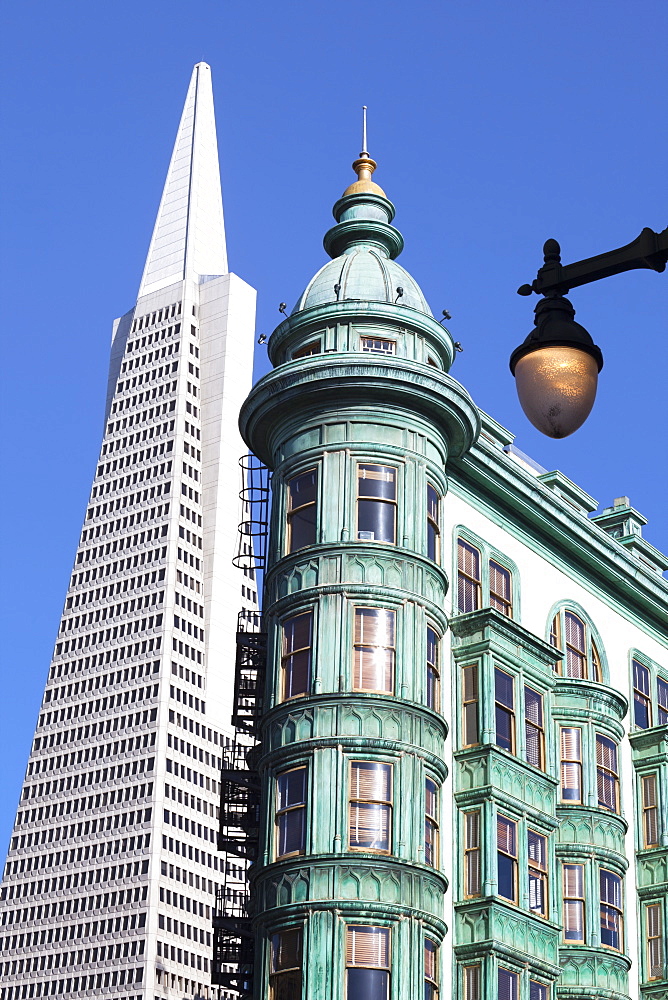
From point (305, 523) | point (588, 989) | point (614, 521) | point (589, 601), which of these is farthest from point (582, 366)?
point (614, 521)

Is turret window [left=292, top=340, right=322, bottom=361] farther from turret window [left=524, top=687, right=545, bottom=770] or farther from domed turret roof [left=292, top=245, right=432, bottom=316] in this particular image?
turret window [left=524, top=687, right=545, bottom=770]

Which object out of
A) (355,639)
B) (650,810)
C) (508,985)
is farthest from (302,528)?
(650,810)

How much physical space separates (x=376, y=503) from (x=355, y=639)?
369 cm

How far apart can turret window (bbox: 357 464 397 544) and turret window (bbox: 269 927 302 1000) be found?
31.5 ft

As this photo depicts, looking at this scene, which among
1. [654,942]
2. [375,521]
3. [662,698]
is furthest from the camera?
[662,698]

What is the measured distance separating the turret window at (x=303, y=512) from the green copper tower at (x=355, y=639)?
0.05 meters

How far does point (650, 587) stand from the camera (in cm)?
5450

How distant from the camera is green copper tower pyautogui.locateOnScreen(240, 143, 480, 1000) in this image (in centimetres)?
3725

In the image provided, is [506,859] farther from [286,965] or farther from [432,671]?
[286,965]

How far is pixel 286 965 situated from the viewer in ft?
122

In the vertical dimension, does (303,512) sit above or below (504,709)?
above

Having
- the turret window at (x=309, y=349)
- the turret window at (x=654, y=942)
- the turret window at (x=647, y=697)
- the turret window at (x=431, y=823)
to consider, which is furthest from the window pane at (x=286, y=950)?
the turret window at (x=647, y=697)

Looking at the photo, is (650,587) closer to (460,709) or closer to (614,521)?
(614,521)

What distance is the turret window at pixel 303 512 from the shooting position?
4222 cm
